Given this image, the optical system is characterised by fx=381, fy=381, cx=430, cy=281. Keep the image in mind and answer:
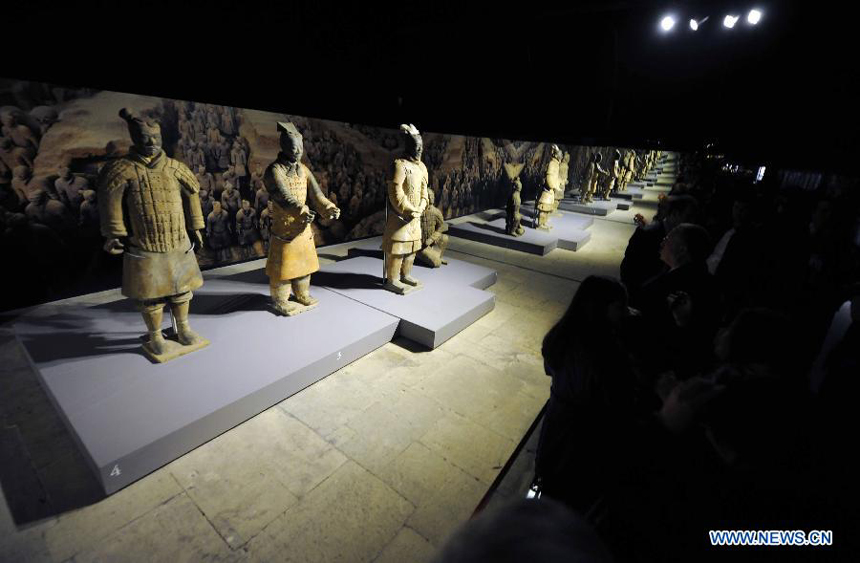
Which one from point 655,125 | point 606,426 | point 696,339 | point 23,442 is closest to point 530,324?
point 696,339

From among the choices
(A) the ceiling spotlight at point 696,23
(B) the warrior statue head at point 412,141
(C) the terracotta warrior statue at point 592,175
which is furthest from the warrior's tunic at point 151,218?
(C) the terracotta warrior statue at point 592,175

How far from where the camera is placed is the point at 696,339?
8.63 feet

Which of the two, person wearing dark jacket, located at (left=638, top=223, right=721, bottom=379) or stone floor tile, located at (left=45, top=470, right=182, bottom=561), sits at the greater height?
person wearing dark jacket, located at (left=638, top=223, right=721, bottom=379)

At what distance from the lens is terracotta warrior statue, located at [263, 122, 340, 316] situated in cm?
361

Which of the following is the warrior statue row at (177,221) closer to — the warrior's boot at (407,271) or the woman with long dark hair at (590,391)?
the warrior's boot at (407,271)

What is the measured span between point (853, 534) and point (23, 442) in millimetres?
4436

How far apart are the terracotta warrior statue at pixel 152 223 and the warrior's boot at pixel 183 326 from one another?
0.04 ft

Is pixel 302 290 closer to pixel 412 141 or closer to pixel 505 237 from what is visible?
pixel 412 141

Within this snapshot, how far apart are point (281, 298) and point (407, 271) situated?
170 centimetres

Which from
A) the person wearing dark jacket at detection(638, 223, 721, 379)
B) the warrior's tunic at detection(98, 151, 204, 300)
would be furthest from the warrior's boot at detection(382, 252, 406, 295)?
the person wearing dark jacket at detection(638, 223, 721, 379)

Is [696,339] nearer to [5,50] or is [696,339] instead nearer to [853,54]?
[5,50]

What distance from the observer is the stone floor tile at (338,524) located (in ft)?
6.90

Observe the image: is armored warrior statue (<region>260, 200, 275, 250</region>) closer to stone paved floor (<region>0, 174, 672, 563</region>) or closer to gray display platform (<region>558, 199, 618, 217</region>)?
stone paved floor (<region>0, 174, 672, 563</region>)

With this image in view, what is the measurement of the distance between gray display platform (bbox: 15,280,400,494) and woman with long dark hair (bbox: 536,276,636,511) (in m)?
2.26
